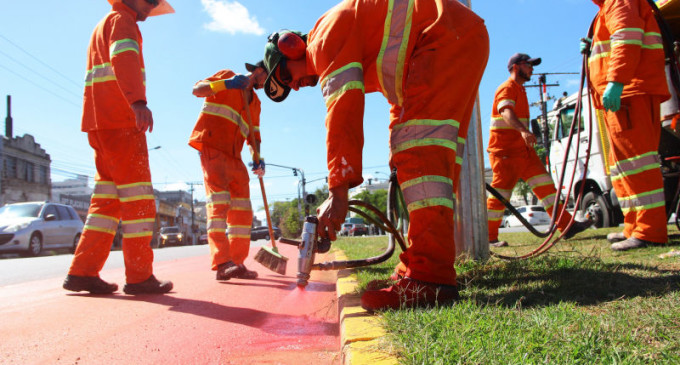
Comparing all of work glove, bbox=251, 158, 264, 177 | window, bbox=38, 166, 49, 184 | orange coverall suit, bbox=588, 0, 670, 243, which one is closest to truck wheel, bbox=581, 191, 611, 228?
orange coverall suit, bbox=588, 0, 670, 243

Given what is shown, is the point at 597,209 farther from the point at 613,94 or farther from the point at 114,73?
the point at 114,73

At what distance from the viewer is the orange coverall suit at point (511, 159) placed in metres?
5.15

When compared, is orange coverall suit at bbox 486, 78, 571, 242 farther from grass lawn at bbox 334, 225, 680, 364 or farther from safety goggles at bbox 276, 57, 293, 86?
safety goggles at bbox 276, 57, 293, 86

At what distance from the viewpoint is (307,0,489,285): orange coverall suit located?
1.97 m

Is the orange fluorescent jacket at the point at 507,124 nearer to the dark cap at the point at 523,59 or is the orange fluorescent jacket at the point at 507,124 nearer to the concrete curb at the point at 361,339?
the dark cap at the point at 523,59

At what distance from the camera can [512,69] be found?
5418mm

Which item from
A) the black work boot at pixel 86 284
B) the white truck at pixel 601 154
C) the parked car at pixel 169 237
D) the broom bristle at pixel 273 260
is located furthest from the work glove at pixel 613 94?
the parked car at pixel 169 237

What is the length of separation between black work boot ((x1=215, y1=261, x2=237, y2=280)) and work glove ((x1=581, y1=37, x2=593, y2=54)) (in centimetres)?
383

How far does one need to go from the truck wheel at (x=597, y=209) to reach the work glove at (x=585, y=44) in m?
4.59

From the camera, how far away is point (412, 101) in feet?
6.97

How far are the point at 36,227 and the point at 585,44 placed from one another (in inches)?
541

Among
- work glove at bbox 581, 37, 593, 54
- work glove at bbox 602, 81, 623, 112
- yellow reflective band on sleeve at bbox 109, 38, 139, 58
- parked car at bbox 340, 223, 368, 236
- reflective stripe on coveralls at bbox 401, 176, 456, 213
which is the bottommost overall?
parked car at bbox 340, 223, 368, 236

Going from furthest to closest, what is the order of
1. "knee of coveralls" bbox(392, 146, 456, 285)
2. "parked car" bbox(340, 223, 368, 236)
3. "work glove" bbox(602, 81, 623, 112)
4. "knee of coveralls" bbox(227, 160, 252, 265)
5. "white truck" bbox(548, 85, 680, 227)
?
"parked car" bbox(340, 223, 368, 236), "white truck" bbox(548, 85, 680, 227), "knee of coveralls" bbox(227, 160, 252, 265), "work glove" bbox(602, 81, 623, 112), "knee of coveralls" bbox(392, 146, 456, 285)

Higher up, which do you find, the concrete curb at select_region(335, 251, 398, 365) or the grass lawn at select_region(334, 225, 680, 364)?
the grass lawn at select_region(334, 225, 680, 364)
